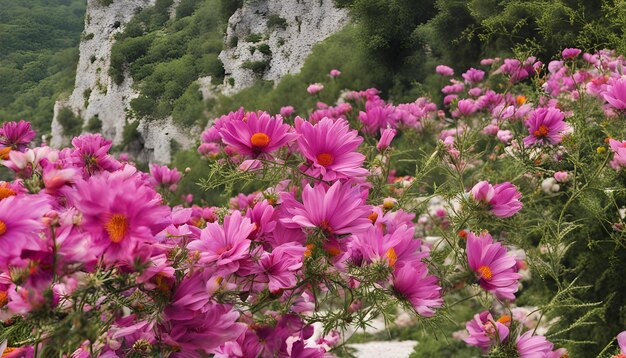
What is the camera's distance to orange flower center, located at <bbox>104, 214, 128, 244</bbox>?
0.47 meters

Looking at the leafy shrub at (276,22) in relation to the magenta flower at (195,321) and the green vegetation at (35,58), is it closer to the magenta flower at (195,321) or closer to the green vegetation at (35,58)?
the green vegetation at (35,58)

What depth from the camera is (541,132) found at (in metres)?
1.36

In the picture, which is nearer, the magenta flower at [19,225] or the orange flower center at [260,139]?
the magenta flower at [19,225]

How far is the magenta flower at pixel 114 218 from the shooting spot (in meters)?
0.46

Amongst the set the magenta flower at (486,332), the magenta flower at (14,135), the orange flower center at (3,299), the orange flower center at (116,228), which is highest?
the orange flower center at (116,228)

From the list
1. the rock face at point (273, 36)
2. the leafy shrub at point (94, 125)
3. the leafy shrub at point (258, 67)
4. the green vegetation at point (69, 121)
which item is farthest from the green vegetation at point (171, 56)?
the green vegetation at point (69, 121)

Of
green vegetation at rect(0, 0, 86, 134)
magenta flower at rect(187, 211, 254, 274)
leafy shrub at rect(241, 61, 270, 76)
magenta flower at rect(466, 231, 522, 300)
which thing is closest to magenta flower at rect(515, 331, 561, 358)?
magenta flower at rect(466, 231, 522, 300)

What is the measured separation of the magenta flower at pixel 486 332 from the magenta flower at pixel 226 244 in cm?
45

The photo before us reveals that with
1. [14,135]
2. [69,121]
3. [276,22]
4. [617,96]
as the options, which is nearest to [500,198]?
[617,96]

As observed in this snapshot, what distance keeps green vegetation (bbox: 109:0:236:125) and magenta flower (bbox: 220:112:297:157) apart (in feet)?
47.6

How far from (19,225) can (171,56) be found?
24866 mm

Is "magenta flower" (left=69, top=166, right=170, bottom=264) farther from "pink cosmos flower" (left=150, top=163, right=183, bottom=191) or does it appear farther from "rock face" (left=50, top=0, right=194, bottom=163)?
"rock face" (left=50, top=0, right=194, bottom=163)

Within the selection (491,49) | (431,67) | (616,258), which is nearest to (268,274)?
(616,258)

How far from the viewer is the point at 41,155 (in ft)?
2.37
